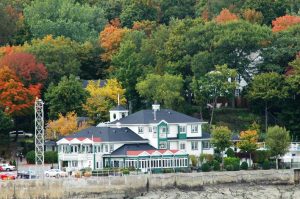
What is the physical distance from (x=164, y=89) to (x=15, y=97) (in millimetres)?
11101

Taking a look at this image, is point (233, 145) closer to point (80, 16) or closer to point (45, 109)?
point (45, 109)

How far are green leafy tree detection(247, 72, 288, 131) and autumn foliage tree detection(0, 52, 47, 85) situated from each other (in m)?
15.7

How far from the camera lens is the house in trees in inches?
4237

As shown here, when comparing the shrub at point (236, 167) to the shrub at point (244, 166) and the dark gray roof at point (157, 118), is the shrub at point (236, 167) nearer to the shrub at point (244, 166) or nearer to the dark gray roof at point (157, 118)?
the shrub at point (244, 166)

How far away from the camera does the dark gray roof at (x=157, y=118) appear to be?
355 ft

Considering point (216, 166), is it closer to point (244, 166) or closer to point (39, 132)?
point (244, 166)

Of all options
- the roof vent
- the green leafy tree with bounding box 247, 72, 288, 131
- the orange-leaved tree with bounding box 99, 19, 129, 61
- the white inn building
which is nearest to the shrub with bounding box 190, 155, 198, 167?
the white inn building

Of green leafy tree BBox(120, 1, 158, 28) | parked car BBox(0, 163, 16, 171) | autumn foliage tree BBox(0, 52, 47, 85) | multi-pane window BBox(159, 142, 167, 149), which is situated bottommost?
parked car BBox(0, 163, 16, 171)

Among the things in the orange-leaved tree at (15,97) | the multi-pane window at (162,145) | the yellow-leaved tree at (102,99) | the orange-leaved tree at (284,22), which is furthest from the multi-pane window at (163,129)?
the orange-leaved tree at (284,22)

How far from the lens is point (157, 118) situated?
10856 centimetres

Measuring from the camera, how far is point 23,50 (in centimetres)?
12194

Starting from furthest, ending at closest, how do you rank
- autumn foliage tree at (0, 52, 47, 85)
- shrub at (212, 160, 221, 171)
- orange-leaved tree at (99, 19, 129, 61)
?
orange-leaved tree at (99, 19, 129, 61) < autumn foliage tree at (0, 52, 47, 85) < shrub at (212, 160, 221, 171)

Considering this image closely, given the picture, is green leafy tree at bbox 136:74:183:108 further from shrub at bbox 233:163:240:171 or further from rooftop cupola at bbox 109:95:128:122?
shrub at bbox 233:163:240:171

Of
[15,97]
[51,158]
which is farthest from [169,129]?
[15,97]
